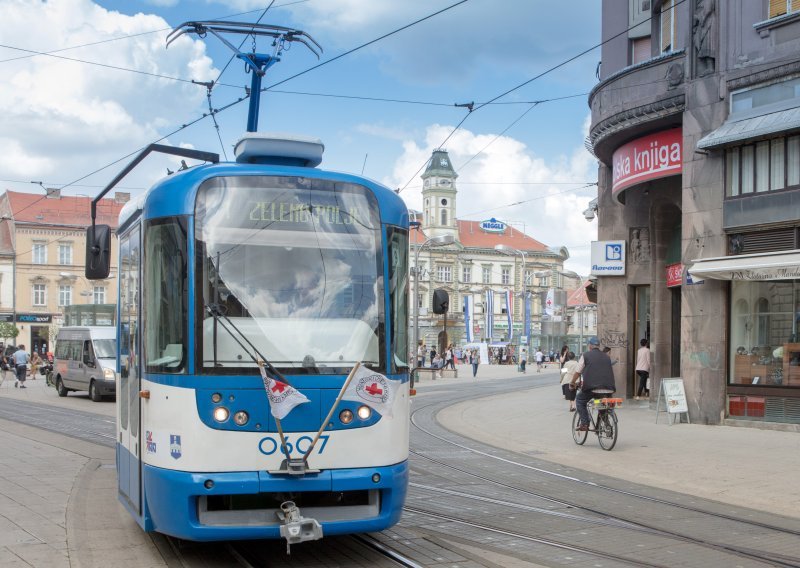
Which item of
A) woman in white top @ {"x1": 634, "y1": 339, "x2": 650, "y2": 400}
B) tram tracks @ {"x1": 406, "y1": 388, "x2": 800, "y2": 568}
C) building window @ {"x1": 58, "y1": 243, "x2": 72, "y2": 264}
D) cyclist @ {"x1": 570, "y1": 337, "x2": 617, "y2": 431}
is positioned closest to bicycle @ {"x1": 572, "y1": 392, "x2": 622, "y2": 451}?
cyclist @ {"x1": 570, "y1": 337, "x2": 617, "y2": 431}

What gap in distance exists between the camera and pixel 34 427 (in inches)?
738

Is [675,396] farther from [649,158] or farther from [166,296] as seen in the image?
[166,296]

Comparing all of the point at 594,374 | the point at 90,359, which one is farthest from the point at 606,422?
the point at 90,359

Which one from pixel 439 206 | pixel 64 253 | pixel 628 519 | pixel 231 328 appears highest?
pixel 439 206

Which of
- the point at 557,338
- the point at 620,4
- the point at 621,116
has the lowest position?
the point at 557,338

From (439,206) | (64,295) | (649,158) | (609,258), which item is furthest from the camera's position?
(439,206)

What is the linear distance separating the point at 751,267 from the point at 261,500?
12.8 meters

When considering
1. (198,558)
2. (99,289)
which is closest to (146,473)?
(198,558)

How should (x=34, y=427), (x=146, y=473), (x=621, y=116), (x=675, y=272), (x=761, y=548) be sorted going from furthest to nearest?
(x=675, y=272)
(x=621, y=116)
(x=34, y=427)
(x=761, y=548)
(x=146, y=473)

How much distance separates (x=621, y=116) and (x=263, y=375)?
16.0 m

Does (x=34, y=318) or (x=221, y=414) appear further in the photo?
(x=34, y=318)

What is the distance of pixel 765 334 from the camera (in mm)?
17938

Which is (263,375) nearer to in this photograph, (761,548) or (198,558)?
(198,558)

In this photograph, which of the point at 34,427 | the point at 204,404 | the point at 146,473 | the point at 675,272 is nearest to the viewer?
the point at 204,404
